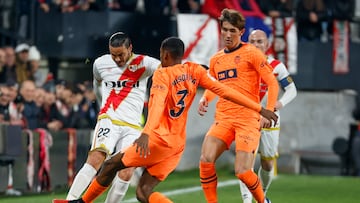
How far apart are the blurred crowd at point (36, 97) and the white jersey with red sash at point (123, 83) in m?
4.82

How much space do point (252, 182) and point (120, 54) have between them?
6.38ft

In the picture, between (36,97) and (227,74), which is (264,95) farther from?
(36,97)

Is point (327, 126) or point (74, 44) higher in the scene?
point (74, 44)

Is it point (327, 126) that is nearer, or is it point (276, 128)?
point (276, 128)

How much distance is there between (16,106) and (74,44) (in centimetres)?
442

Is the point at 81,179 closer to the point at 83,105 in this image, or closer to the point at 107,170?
the point at 107,170

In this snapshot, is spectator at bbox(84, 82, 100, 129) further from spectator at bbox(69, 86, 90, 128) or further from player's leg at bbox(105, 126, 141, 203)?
player's leg at bbox(105, 126, 141, 203)

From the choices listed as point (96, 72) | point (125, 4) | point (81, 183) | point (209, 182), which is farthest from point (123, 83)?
point (125, 4)

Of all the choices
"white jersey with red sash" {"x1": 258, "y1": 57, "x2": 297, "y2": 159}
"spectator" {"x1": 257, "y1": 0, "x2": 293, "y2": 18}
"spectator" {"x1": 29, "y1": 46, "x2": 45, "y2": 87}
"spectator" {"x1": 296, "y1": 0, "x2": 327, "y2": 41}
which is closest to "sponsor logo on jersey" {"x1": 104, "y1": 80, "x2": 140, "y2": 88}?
"white jersey with red sash" {"x1": 258, "y1": 57, "x2": 297, "y2": 159}

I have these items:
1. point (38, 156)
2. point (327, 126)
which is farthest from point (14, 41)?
point (327, 126)

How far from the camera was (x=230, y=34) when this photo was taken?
1438 cm

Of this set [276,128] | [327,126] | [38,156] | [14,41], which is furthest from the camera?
[327,126]

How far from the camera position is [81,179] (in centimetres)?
1387

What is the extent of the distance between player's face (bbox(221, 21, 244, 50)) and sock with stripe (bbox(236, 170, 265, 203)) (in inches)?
55.6
